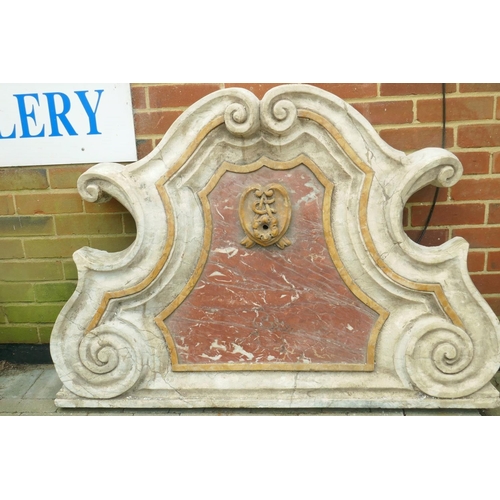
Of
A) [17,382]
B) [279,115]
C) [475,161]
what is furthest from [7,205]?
[475,161]

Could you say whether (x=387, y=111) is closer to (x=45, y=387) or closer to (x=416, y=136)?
(x=416, y=136)

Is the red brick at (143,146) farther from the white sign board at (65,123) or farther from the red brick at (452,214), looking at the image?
the red brick at (452,214)

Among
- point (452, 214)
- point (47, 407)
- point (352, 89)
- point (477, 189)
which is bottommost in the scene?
point (47, 407)

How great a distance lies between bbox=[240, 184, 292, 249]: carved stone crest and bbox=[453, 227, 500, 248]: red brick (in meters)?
0.86

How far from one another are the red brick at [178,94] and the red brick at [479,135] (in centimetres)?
109

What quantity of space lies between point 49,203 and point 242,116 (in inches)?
42.8

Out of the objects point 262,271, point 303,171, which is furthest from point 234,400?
point 303,171

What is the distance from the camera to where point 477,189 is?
2250 millimetres

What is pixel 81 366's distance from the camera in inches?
83.8

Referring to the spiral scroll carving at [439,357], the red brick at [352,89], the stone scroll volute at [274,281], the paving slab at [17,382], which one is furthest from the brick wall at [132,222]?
the spiral scroll carving at [439,357]

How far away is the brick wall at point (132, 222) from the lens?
218 centimetres

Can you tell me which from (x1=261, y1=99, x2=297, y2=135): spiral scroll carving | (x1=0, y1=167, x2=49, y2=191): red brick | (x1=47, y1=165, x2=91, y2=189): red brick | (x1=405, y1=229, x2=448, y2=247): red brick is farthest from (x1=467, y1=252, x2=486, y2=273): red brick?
(x1=0, y1=167, x2=49, y2=191): red brick

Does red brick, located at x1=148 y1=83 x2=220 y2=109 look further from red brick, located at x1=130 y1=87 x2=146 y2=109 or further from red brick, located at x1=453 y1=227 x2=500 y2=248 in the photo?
red brick, located at x1=453 y1=227 x2=500 y2=248

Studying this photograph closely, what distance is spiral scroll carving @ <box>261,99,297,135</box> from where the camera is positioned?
6.21 ft
